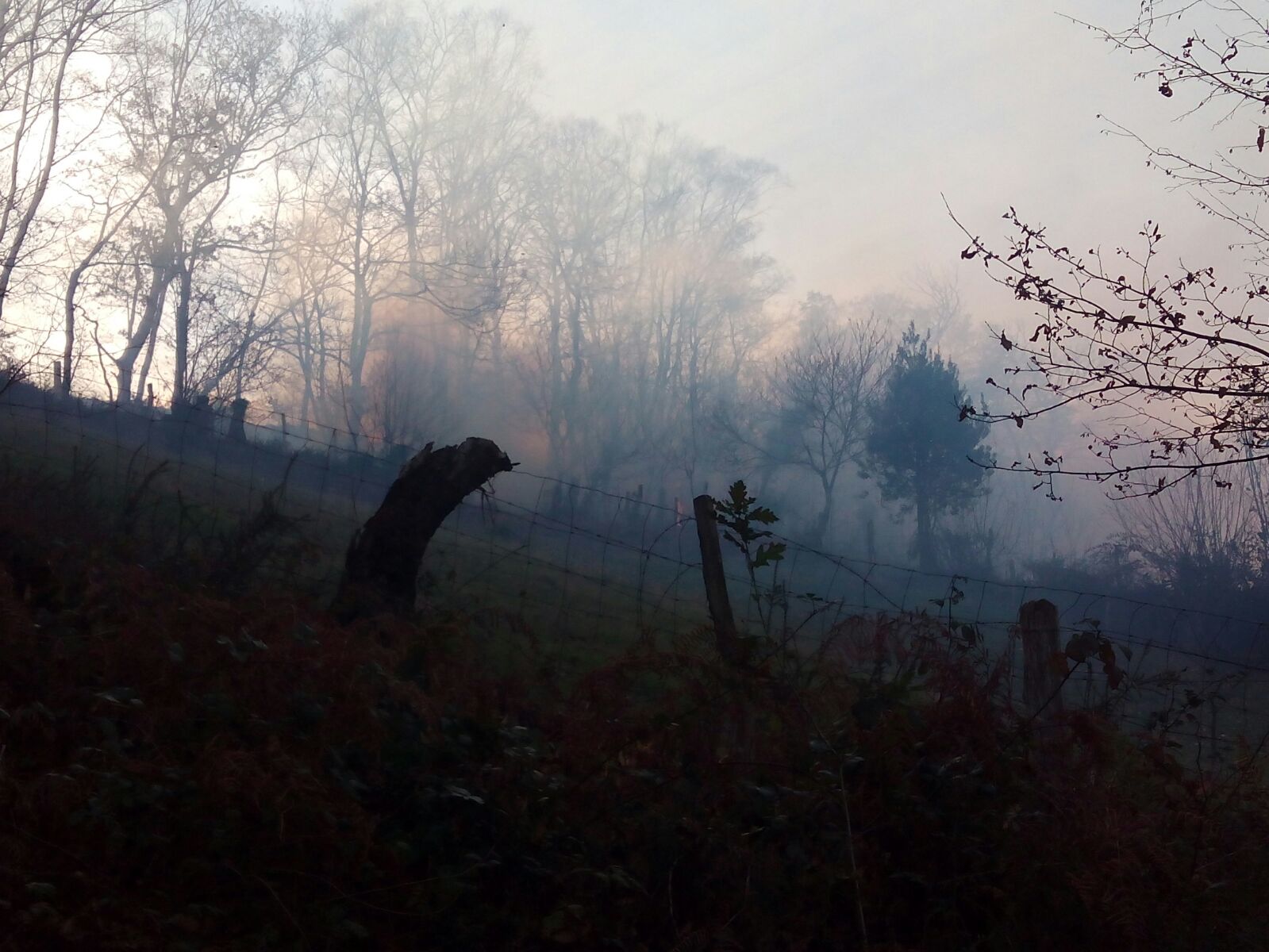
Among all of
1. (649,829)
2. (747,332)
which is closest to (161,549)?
(649,829)

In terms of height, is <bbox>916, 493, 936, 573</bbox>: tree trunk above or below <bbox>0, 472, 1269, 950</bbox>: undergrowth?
above

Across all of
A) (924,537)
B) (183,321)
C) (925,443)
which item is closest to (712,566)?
(183,321)

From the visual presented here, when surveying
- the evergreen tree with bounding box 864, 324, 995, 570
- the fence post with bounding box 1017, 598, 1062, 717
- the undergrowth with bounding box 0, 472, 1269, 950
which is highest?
the evergreen tree with bounding box 864, 324, 995, 570

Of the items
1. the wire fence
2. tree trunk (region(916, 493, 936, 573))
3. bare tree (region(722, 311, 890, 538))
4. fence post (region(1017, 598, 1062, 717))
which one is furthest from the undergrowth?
bare tree (region(722, 311, 890, 538))

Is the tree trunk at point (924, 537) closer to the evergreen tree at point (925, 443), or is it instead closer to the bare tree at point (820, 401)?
the evergreen tree at point (925, 443)

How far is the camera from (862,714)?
4.15 m

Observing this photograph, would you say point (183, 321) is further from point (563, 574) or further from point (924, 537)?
point (924, 537)

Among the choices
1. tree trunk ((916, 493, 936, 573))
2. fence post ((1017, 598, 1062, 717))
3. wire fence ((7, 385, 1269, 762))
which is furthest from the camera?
tree trunk ((916, 493, 936, 573))

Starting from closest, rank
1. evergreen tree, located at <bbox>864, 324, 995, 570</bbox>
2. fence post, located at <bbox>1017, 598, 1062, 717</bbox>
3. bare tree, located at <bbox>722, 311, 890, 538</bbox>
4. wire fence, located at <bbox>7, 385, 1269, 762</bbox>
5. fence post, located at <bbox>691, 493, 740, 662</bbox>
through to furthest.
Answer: fence post, located at <bbox>1017, 598, 1062, 717</bbox>
fence post, located at <bbox>691, 493, 740, 662</bbox>
wire fence, located at <bbox>7, 385, 1269, 762</bbox>
evergreen tree, located at <bbox>864, 324, 995, 570</bbox>
bare tree, located at <bbox>722, 311, 890, 538</bbox>

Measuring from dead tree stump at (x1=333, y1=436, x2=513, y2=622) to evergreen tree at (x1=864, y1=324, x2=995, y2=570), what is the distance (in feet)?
115

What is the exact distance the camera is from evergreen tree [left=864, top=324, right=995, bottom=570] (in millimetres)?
40812

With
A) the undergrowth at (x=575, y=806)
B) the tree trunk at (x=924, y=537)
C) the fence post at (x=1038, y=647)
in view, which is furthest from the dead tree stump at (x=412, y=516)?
the tree trunk at (x=924, y=537)

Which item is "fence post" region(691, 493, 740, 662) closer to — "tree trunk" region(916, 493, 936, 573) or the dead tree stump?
the dead tree stump

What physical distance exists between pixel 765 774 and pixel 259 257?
33424 mm
